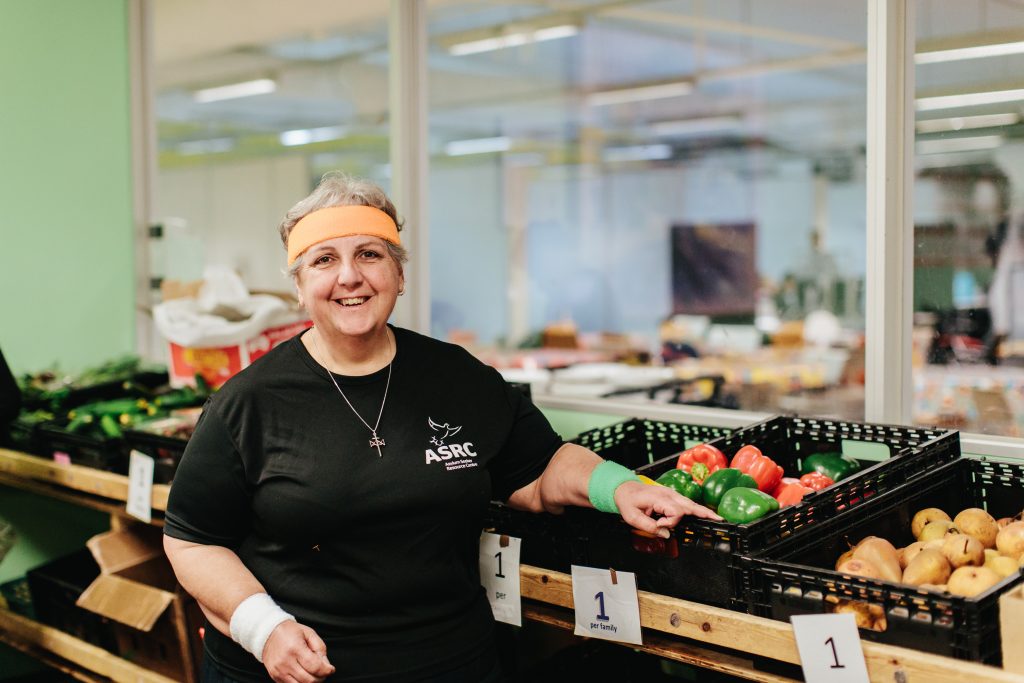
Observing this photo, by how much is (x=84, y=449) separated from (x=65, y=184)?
4.23ft

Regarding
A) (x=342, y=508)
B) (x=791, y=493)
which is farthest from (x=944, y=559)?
(x=342, y=508)

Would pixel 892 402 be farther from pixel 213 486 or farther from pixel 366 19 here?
pixel 366 19

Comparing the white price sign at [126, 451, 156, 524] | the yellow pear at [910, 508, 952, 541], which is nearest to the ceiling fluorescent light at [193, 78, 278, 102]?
the white price sign at [126, 451, 156, 524]

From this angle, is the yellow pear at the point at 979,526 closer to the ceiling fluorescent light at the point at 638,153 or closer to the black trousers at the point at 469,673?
the black trousers at the point at 469,673

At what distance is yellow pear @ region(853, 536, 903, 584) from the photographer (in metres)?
1.67

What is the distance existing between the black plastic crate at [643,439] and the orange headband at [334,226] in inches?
32.2

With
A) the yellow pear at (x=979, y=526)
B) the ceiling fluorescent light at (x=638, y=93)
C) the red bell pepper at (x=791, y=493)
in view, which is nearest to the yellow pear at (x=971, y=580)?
the yellow pear at (x=979, y=526)

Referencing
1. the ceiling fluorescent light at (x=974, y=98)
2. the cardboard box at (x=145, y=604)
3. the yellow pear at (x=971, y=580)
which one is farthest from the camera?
the ceiling fluorescent light at (x=974, y=98)

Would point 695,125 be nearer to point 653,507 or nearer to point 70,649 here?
point 70,649

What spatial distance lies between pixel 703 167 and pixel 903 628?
11.2 m

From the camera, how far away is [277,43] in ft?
33.8

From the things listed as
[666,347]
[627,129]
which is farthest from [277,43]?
[666,347]

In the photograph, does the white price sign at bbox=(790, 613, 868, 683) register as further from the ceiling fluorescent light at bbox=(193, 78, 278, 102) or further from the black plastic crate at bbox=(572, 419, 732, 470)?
the ceiling fluorescent light at bbox=(193, 78, 278, 102)

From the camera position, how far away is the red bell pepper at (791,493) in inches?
76.8
